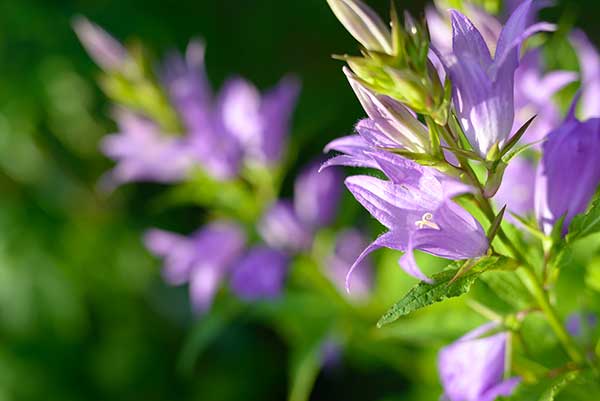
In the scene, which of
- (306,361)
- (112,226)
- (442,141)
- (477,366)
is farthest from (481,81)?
(112,226)

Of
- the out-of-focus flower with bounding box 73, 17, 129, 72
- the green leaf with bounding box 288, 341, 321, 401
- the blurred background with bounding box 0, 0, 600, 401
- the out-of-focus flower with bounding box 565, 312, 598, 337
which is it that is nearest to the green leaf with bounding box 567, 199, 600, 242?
the out-of-focus flower with bounding box 565, 312, 598, 337

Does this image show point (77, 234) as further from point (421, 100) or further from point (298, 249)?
point (421, 100)

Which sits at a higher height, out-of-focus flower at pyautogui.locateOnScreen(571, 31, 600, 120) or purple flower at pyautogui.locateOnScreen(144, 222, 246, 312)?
out-of-focus flower at pyautogui.locateOnScreen(571, 31, 600, 120)

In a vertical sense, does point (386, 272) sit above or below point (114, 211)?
below

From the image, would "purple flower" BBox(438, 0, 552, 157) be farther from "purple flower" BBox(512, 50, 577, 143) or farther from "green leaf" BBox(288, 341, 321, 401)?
"green leaf" BBox(288, 341, 321, 401)

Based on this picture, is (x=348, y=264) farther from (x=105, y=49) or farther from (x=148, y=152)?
(x=105, y=49)

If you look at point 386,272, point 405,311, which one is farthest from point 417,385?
point 405,311
